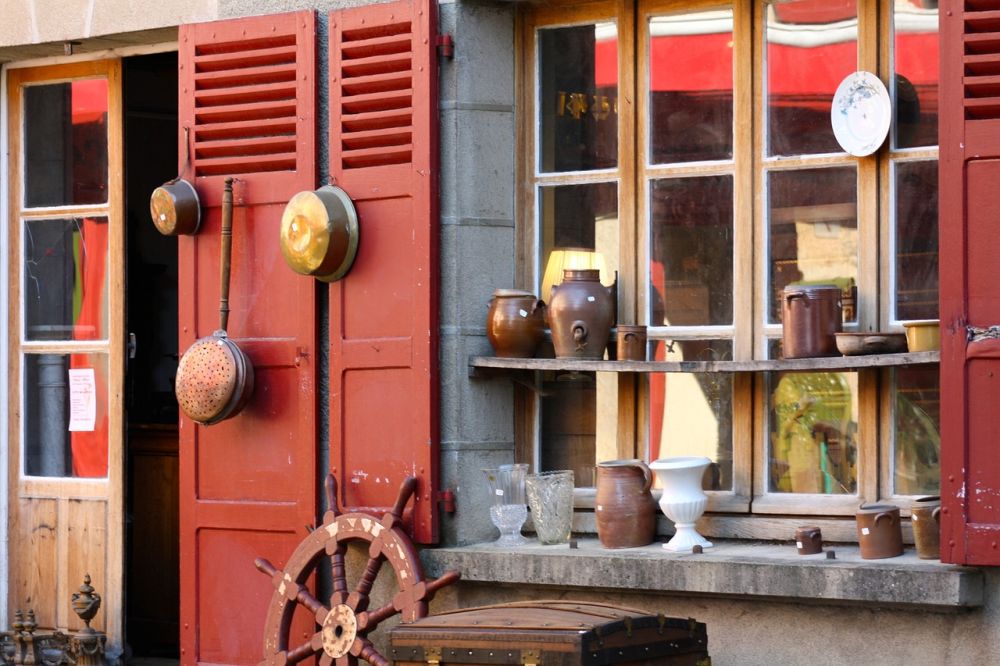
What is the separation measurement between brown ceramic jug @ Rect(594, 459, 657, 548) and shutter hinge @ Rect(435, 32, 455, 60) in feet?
5.26

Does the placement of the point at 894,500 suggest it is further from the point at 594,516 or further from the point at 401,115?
the point at 401,115

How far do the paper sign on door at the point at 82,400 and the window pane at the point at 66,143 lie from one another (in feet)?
2.52

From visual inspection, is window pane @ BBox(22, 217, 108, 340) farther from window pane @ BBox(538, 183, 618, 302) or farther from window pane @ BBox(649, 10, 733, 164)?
window pane @ BBox(649, 10, 733, 164)

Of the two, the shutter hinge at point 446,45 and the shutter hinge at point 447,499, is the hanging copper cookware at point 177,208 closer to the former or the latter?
the shutter hinge at point 446,45

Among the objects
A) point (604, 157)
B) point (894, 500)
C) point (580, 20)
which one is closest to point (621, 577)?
point (894, 500)

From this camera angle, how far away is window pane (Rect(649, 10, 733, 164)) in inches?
244

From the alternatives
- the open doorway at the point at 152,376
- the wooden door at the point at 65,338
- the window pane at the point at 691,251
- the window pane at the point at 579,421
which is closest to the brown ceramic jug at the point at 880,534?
the window pane at the point at 691,251

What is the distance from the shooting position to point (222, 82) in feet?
22.7

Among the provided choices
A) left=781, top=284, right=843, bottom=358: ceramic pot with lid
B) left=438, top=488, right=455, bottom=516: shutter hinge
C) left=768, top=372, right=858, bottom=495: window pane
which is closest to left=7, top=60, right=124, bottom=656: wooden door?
left=438, top=488, right=455, bottom=516: shutter hinge

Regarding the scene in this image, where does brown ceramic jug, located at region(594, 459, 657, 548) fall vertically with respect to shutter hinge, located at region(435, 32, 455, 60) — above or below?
below

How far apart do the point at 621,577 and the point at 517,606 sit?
0.61 meters

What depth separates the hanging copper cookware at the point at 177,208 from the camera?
6.82m

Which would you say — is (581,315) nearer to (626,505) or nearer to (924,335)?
(626,505)

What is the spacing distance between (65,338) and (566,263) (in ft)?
8.28
